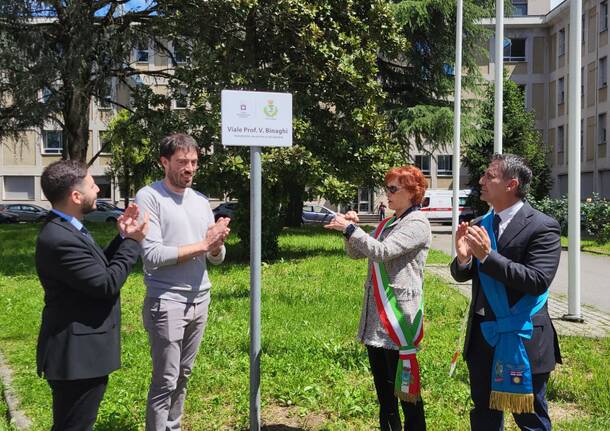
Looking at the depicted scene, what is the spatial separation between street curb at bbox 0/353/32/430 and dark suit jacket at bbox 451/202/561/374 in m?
3.67

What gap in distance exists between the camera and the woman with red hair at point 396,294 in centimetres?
381

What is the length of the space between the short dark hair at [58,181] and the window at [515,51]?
51552mm

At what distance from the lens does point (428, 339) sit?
7.02 meters

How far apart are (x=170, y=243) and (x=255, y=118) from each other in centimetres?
98

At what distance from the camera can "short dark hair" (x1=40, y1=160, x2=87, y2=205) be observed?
310cm

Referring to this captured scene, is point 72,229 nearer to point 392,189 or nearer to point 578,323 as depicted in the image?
point 392,189

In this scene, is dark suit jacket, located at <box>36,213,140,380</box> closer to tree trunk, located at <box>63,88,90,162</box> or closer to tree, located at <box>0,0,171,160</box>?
tree, located at <box>0,0,171,160</box>

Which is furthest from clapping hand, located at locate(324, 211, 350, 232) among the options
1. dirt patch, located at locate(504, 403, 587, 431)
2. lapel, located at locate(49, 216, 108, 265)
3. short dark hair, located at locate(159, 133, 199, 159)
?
dirt patch, located at locate(504, 403, 587, 431)

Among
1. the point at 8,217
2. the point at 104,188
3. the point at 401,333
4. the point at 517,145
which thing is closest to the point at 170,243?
the point at 401,333

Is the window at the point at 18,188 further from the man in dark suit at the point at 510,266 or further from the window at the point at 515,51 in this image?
the man in dark suit at the point at 510,266

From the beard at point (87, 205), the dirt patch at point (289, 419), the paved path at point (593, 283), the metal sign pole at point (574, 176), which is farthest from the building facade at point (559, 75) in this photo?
the beard at point (87, 205)

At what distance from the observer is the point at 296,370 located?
5.77 meters

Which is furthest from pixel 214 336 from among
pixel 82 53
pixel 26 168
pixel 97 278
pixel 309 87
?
pixel 26 168

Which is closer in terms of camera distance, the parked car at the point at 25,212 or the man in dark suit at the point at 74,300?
the man in dark suit at the point at 74,300
